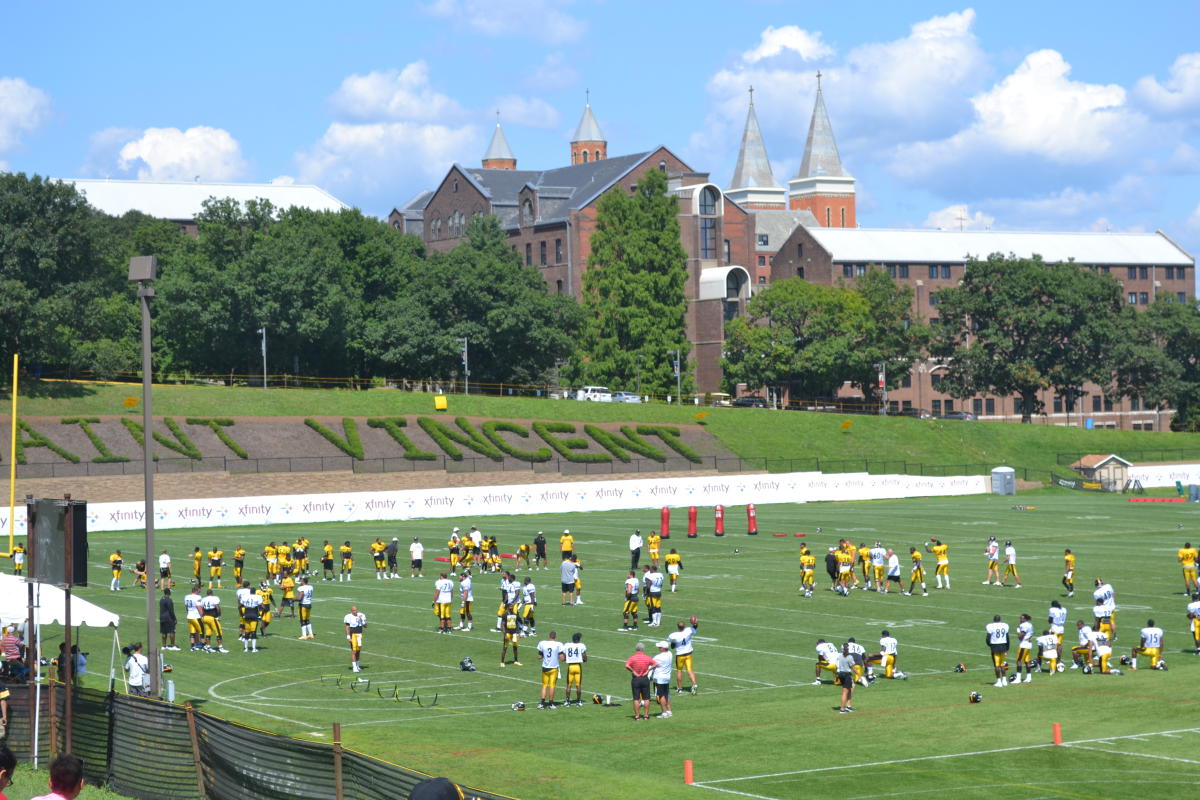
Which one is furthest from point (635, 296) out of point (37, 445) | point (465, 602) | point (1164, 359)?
point (465, 602)

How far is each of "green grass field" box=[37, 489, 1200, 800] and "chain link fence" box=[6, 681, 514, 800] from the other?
465 centimetres

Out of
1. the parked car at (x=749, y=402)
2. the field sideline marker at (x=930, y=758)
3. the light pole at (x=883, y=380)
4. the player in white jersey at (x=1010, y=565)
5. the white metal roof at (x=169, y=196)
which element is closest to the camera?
the field sideline marker at (x=930, y=758)

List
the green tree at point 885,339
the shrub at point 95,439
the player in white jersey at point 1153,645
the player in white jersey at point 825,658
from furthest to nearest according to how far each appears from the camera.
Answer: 1. the green tree at point 885,339
2. the shrub at point 95,439
3. the player in white jersey at point 1153,645
4. the player in white jersey at point 825,658

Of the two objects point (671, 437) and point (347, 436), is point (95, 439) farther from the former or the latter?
point (671, 437)

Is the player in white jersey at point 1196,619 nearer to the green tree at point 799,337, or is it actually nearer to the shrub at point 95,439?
the shrub at point 95,439

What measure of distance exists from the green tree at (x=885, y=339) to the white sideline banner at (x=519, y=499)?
34041 millimetres

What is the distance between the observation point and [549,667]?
30.4 meters

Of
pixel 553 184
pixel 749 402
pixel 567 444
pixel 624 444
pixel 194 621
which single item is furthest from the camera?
pixel 553 184

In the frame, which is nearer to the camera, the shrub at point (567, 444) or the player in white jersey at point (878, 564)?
the player in white jersey at point (878, 564)

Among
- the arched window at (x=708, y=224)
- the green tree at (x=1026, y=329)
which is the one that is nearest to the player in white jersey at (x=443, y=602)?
the green tree at (x=1026, y=329)

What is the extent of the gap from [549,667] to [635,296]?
88.6m

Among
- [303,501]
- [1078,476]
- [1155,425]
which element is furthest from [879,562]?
[1155,425]

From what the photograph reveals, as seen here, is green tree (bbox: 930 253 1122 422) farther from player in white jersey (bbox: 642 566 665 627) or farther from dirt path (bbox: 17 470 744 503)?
player in white jersey (bbox: 642 566 665 627)

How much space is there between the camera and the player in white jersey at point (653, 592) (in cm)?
3988
